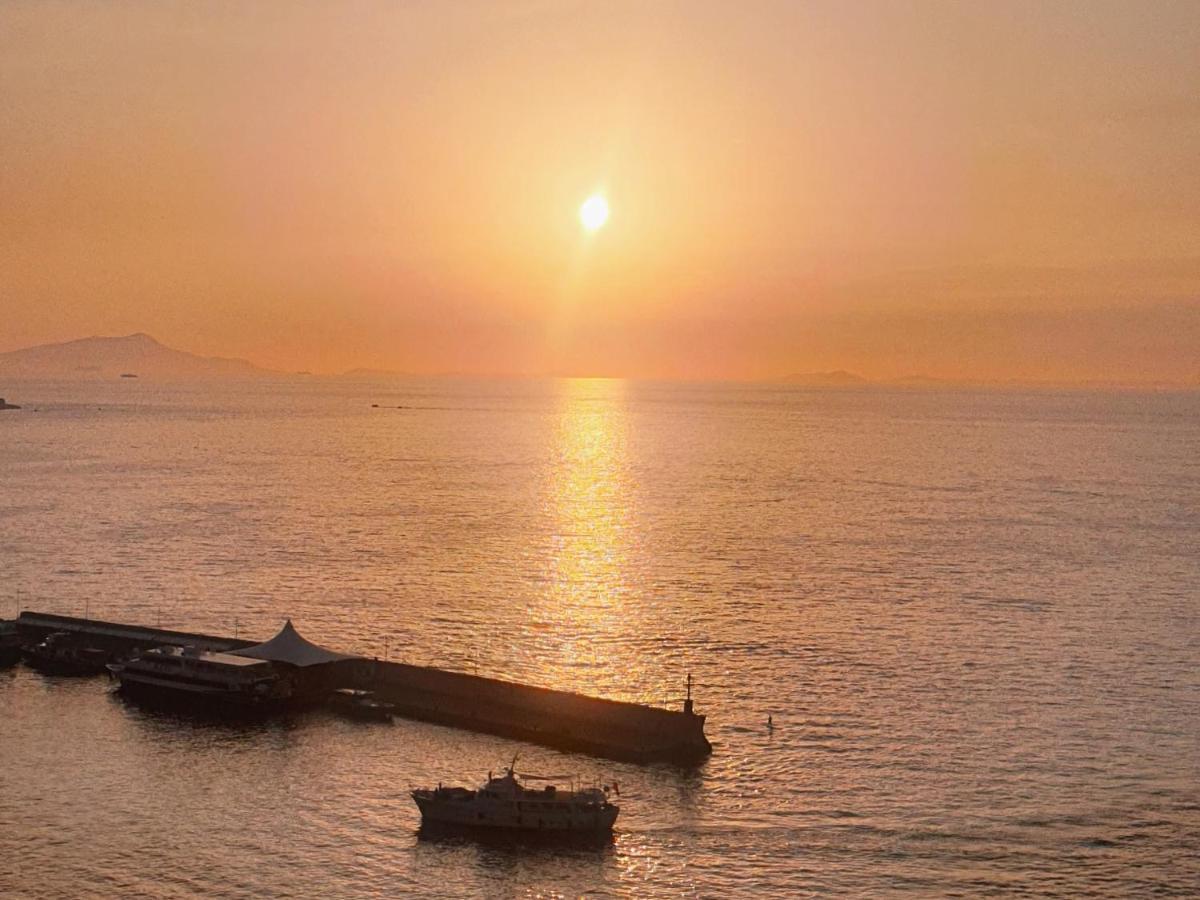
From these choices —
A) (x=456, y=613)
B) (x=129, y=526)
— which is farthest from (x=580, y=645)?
(x=129, y=526)

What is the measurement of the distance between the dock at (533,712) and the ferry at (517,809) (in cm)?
856

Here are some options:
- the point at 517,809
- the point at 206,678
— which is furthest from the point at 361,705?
the point at 517,809

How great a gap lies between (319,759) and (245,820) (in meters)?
7.74

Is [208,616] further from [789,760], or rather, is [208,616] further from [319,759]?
[789,760]

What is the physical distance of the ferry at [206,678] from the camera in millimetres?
66375

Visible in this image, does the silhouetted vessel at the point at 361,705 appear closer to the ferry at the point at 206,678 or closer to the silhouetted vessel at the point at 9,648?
the ferry at the point at 206,678

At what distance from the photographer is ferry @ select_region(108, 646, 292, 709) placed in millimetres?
66375

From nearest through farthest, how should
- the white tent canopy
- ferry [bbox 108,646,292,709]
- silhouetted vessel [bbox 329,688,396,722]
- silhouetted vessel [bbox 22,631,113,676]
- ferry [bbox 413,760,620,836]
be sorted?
1. ferry [bbox 413,760,620,836]
2. silhouetted vessel [bbox 329,688,396,722]
3. ferry [bbox 108,646,292,709]
4. the white tent canopy
5. silhouetted vessel [bbox 22,631,113,676]

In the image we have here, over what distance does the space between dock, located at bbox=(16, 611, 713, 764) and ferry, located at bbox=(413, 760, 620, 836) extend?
8556 millimetres

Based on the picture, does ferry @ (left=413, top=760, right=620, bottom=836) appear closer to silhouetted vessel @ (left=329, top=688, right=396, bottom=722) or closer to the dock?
the dock

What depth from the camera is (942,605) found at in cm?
9194

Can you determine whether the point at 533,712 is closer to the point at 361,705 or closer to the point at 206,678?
the point at 361,705

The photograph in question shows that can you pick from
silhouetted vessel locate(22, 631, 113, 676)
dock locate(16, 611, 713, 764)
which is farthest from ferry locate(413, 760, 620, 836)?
silhouetted vessel locate(22, 631, 113, 676)

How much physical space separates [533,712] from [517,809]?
1238 cm
